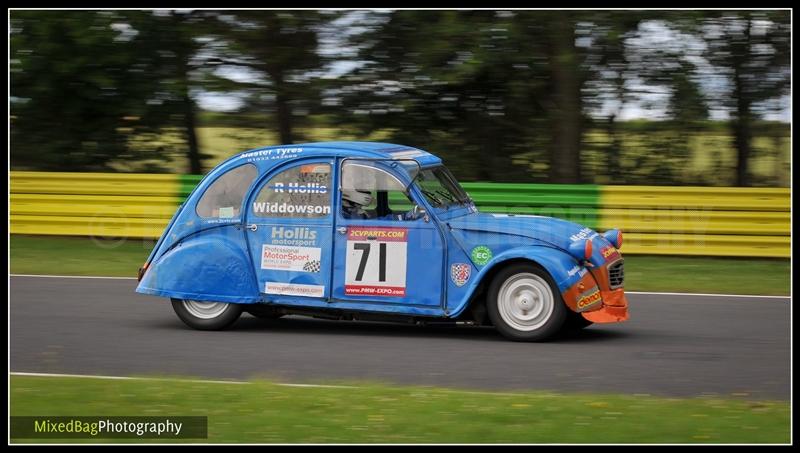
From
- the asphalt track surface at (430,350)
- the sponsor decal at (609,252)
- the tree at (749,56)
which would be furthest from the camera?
the tree at (749,56)

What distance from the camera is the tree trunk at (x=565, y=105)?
1694cm

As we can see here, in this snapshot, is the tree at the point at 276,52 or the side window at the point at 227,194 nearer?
the side window at the point at 227,194

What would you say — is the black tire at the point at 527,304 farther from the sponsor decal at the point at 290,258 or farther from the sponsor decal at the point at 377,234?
the sponsor decal at the point at 290,258

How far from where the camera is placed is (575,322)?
9375mm

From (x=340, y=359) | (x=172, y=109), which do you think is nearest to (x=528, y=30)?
(x=172, y=109)

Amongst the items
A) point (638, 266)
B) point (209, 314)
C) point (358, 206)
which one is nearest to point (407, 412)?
point (358, 206)

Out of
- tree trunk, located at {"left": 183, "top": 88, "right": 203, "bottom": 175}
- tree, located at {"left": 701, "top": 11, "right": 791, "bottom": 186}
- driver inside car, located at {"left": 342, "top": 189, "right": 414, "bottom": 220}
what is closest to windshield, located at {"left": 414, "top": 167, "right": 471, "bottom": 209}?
driver inside car, located at {"left": 342, "top": 189, "right": 414, "bottom": 220}

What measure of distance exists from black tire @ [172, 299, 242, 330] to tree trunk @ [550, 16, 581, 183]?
29.5ft

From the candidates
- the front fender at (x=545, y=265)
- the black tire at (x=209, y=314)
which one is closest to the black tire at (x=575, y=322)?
the front fender at (x=545, y=265)

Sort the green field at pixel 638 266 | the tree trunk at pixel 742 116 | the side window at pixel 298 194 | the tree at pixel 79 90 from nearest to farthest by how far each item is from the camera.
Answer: the side window at pixel 298 194, the green field at pixel 638 266, the tree trunk at pixel 742 116, the tree at pixel 79 90

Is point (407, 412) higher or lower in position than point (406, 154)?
lower

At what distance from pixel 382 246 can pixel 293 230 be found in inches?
34.1

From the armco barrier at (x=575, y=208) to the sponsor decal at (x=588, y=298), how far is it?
5765 millimetres

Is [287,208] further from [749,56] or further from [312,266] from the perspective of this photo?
[749,56]
